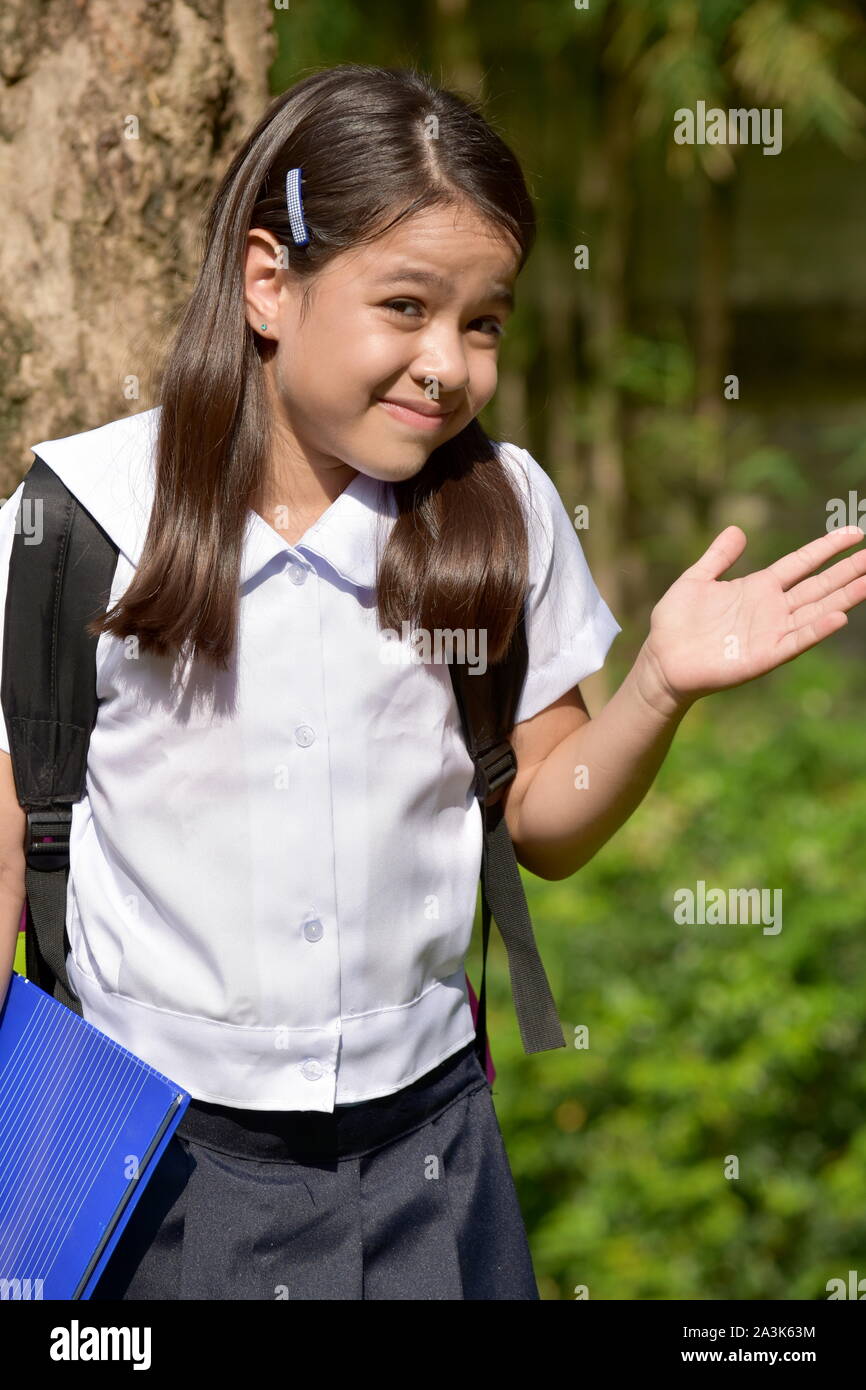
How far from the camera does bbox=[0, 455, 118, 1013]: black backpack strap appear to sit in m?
1.32

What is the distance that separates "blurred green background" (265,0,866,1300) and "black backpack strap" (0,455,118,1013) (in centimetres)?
59

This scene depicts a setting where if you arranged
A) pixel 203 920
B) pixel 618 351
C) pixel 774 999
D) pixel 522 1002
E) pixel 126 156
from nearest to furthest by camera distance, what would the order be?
1. pixel 203 920
2. pixel 522 1002
3. pixel 126 156
4. pixel 774 999
5. pixel 618 351

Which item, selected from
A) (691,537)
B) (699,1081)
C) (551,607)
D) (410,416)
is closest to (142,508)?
(410,416)

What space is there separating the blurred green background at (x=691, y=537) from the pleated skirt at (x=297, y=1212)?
1.01m

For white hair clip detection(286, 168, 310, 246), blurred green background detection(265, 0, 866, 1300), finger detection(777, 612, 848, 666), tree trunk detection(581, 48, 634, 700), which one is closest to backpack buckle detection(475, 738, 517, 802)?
finger detection(777, 612, 848, 666)

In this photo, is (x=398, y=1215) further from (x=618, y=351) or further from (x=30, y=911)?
(x=618, y=351)

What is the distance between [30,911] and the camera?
1381mm

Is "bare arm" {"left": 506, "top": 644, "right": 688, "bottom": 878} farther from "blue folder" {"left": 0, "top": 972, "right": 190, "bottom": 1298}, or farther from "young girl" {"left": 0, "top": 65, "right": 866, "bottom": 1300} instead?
"blue folder" {"left": 0, "top": 972, "right": 190, "bottom": 1298}

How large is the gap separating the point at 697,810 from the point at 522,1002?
8.94ft

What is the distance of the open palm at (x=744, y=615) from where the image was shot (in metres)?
1.32

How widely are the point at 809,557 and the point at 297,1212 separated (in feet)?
2.53

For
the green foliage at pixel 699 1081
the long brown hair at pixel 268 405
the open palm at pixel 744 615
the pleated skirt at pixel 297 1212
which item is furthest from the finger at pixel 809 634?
Result: the green foliage at pixel 699 1081

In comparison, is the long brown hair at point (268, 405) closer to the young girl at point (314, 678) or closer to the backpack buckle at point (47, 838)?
the young girl at point (314, 678)
